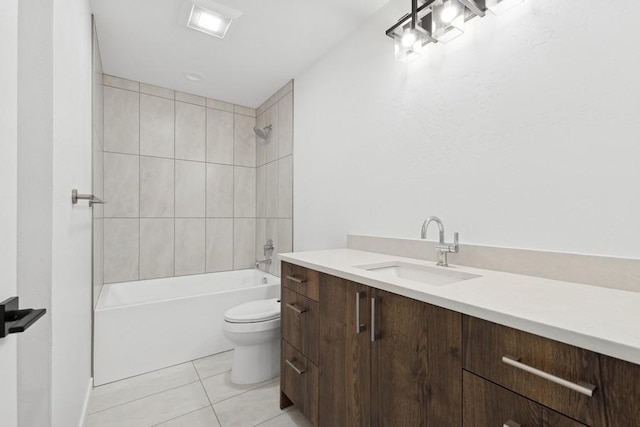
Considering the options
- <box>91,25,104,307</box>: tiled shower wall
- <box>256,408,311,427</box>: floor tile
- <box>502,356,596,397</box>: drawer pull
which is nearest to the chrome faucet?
<box>502,356,596,397</box>: drawer pull

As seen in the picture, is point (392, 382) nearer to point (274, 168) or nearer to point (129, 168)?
point (274, 168)

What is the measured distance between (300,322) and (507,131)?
1.30 metres

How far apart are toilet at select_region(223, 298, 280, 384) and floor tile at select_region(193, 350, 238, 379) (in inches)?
7.7

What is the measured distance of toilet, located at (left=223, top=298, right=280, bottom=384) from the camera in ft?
6.31

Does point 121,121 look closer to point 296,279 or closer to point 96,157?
point 96,157

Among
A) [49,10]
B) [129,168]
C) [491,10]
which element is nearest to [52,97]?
[49,10]

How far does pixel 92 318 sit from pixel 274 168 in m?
1.94

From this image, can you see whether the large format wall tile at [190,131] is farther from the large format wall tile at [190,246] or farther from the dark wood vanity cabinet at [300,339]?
the dark wood vanity cabinet at [300,339]

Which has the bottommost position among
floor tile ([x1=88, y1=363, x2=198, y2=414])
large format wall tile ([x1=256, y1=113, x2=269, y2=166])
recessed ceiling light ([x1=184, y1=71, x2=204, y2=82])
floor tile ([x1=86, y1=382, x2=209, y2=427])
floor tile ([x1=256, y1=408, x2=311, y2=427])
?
floor tile ([x1=88, y1=363, x2=198, y2=414])

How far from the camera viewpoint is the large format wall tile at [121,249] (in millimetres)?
2734

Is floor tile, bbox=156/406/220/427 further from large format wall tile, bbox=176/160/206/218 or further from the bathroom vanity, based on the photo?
large format wall tile, bbox=176/160/206/218

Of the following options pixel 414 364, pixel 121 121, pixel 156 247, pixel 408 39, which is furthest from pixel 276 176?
pixel 414 364

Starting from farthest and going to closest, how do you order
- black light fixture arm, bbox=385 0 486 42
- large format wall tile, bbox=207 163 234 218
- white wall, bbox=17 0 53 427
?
large format wall tile, bbox=207 163 234 218 → black light fixture arm, bbox=385 0 486 42 → white wall, bbox=17 0 53 427

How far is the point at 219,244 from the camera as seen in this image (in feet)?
10.9
